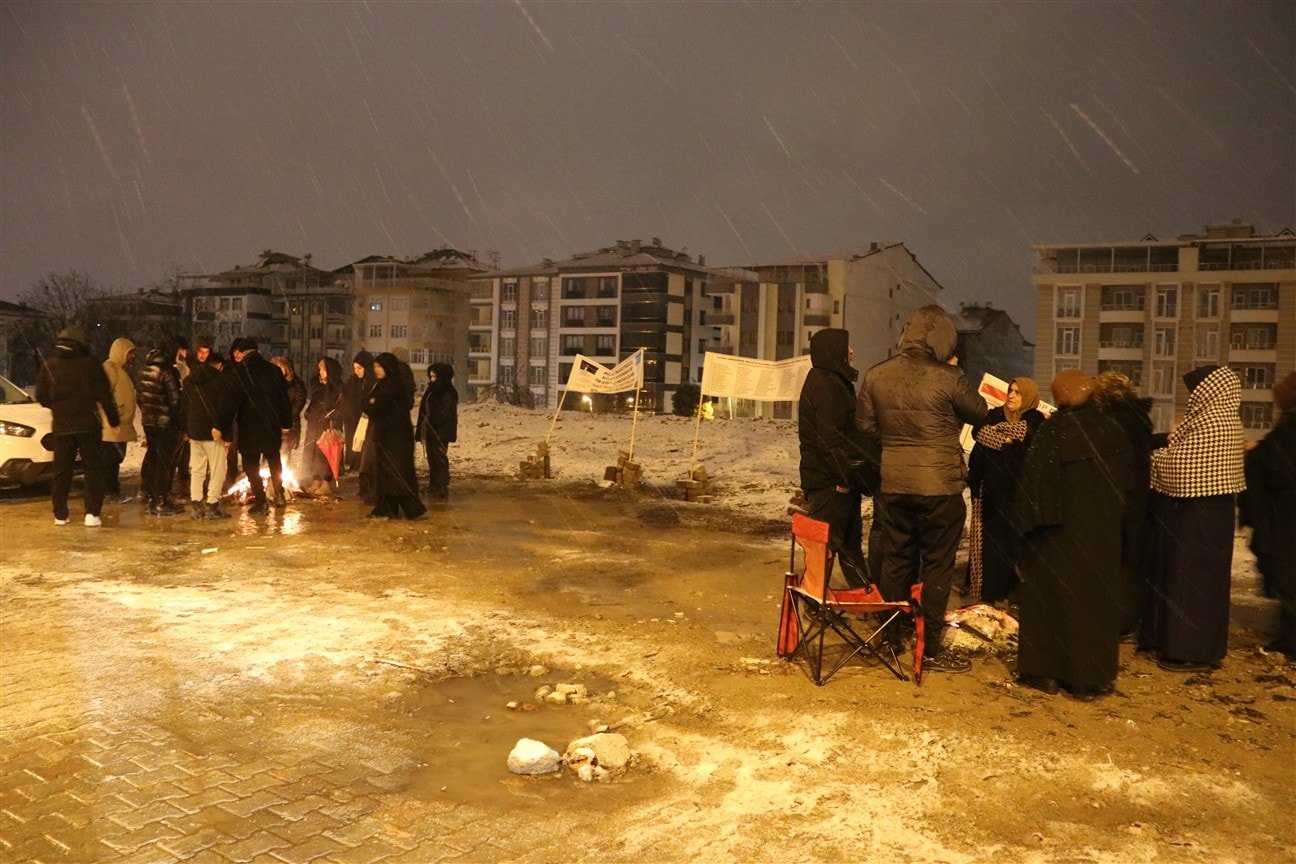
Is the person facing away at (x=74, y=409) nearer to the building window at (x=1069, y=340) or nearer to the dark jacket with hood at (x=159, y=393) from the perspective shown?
the dark jacket with hood at (x=159, y=393)

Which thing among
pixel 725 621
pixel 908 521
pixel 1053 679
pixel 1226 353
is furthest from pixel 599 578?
pixel 1226 353

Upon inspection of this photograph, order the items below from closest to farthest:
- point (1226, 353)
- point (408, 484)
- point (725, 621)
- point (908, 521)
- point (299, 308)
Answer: point (908, 521)
point (725, 621)
point (408, 484)
point (1226, 353)
point (299, 308)

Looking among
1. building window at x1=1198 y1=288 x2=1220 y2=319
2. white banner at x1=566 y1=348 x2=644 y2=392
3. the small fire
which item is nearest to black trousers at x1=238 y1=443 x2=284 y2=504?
the small fire

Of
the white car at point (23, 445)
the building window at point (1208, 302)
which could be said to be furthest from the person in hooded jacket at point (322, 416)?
the building window at point (1208, 302)

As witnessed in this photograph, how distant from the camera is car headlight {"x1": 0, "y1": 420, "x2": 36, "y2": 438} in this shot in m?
13.0

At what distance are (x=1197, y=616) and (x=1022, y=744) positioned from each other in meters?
2.15

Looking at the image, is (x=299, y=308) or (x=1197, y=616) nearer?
(x=1197, y=616)

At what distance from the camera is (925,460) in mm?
6301

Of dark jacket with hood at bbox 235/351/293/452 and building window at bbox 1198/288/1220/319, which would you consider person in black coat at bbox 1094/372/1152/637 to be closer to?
dark jacket with hood at bbox 235/351/293/452

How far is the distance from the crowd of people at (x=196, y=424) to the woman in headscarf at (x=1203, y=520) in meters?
8.15

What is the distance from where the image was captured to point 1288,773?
4848 mm

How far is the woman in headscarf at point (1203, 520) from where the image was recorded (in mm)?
6477

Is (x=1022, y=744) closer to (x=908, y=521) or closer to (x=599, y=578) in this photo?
(x=908, y=521)

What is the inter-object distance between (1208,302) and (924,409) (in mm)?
67259
